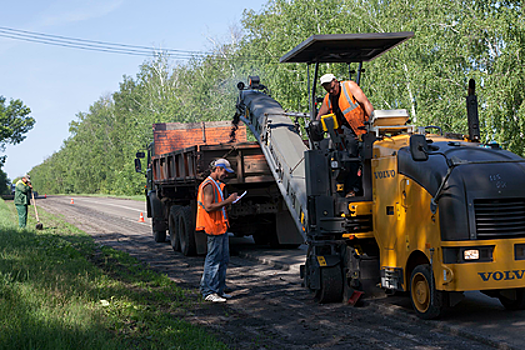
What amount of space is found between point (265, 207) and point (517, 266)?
736 cm

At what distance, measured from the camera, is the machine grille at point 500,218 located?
6.14 meters

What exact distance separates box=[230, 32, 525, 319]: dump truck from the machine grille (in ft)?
0.03

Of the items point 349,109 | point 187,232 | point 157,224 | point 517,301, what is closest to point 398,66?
point 157,224

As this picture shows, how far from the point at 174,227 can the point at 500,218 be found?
10268 mm

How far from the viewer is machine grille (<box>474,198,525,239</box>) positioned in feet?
20.1

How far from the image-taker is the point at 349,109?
26.7ft

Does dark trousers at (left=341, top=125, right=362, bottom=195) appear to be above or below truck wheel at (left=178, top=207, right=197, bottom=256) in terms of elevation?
above

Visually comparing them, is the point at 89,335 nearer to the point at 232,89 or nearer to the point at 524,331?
the point at 524,331

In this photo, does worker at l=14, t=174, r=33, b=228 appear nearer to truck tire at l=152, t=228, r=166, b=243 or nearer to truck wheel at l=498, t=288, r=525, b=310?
truck tire at l=152, t=228, r=166, b=243

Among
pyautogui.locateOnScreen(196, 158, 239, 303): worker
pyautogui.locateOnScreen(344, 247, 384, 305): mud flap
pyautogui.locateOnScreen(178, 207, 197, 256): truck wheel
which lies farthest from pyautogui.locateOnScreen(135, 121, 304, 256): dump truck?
pyautogui.locateOnScreen(344, 247, 384, 305): mud flap

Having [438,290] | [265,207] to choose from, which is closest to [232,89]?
[265,207]

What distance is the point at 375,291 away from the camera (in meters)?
7.98

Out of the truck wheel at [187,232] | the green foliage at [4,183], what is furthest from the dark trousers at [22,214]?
the green foliage at [4,183]

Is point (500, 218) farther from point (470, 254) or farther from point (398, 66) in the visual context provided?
point (398, 66)
